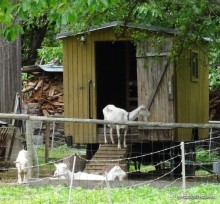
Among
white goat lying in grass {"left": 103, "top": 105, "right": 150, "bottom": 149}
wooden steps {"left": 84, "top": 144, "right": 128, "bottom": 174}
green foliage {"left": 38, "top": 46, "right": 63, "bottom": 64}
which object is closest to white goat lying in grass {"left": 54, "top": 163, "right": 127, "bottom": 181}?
wooden steps {"left": 84, "top": 144, "right": 128, "bottom": 174}

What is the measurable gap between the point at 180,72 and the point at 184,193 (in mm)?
5412

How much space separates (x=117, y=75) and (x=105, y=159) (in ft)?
14.7

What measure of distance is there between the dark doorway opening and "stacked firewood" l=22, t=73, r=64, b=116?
22.8ft

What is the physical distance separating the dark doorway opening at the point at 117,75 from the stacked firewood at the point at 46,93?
696 cm

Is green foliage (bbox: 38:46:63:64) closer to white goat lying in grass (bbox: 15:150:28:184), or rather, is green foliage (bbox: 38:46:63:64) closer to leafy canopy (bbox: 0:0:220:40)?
leafy canopy (bbox: 0:0:220:40)

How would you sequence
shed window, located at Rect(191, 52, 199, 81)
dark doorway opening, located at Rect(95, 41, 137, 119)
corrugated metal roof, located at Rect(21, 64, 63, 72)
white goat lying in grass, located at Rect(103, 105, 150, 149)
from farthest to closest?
corrugated metal roof, located at Rect(21, 64, 63, 72) → dark doorway opening, located at Rect(95, 41, 137, 119) → shed window, located at Rect(191, 52, 199, 81) → white goat lying in grass, located at Rect(103, 105, 150, 149)

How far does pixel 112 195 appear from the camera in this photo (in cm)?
1190

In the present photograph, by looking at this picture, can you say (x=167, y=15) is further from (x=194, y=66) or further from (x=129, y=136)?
(x=194, y=66)

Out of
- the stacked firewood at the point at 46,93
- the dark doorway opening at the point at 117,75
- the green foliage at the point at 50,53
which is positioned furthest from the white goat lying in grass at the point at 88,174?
the green foliage at the point at 50,53

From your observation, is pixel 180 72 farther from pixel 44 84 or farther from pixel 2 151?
pixel 44 84

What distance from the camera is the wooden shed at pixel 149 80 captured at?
15891 mm

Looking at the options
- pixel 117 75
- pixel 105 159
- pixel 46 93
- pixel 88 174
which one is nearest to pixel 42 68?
pixel 46 93

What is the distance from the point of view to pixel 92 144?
1748 centimetres

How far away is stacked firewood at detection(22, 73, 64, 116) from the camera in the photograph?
26703 millimetres
